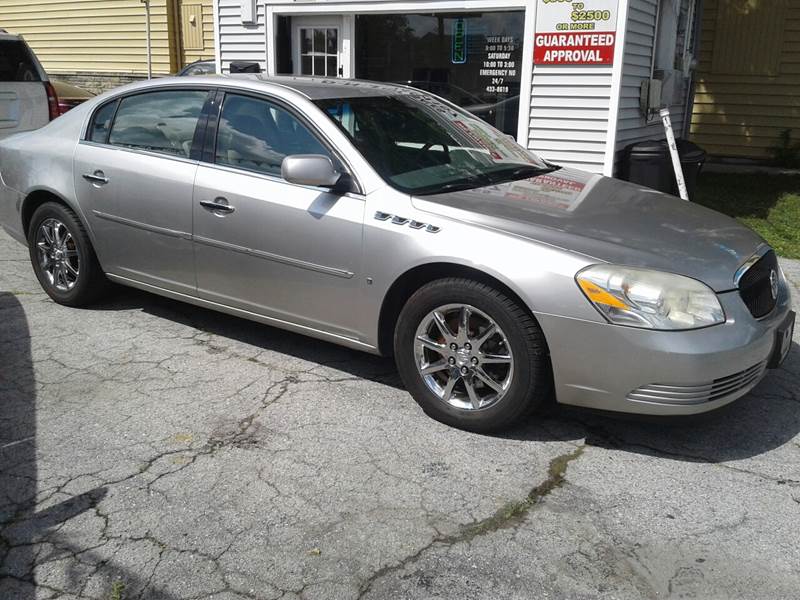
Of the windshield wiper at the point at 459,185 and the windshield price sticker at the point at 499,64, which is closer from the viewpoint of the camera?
the windshield wiper at the point at 459,185

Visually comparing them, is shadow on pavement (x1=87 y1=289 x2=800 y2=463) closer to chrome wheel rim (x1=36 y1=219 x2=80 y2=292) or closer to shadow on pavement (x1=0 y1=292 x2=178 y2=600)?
shadow on pavement (x1=0 y1=292 x2=178 y2=600)

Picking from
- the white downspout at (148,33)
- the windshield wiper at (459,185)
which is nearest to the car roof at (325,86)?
the windshield wiper at (459,185)

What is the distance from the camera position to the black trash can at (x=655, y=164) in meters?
8.75

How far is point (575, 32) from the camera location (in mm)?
8562

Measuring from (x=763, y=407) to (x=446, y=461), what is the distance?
5.84 feet

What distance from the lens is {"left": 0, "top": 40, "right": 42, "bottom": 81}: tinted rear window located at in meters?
8.08

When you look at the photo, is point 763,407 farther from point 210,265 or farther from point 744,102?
point 744,102

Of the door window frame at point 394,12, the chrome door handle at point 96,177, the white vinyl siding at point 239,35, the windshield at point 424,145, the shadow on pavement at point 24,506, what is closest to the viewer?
the shadow on pavement at point 24,506

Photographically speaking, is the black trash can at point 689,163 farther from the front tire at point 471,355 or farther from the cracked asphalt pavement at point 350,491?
the front tire at point 471,355

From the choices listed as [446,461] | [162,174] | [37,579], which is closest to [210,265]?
[162,174]

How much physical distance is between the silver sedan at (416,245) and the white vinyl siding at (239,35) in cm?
571

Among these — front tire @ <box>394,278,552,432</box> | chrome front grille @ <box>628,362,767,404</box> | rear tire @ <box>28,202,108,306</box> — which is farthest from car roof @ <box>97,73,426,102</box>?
chrome front grille @ <box>628,362,767,404</box>

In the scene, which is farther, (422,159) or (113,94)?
(113,94)

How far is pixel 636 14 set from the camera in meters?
8.70
